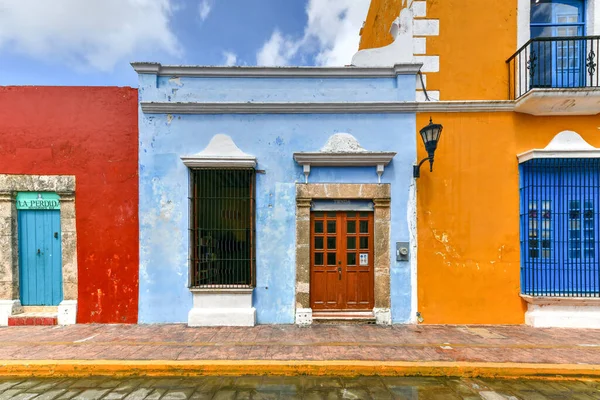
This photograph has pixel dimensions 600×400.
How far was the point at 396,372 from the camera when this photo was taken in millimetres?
4109

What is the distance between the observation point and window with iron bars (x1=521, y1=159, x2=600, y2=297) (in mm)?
5773

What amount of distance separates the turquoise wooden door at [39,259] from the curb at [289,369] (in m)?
1.92

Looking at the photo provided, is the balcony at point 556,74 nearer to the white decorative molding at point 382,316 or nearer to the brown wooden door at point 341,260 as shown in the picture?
the brown wooden door at point 341,260

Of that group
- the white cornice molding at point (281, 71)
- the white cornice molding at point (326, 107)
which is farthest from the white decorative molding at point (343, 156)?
the white cornice molding at point (281, 71)

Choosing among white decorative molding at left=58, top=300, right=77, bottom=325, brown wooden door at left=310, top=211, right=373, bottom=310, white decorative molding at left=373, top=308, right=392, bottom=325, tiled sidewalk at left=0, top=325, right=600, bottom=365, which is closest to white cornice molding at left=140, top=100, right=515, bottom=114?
brown wooden door at left=310, top=211, right=373, bottom=310

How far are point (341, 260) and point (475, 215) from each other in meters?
2.82

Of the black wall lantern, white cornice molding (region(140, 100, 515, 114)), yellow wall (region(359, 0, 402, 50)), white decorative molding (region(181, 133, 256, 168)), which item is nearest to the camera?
the black wall lantern

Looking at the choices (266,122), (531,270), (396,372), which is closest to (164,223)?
(266,122)

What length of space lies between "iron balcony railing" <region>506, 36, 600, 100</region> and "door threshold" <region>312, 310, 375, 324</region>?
17.2 ft

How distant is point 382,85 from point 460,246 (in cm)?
360

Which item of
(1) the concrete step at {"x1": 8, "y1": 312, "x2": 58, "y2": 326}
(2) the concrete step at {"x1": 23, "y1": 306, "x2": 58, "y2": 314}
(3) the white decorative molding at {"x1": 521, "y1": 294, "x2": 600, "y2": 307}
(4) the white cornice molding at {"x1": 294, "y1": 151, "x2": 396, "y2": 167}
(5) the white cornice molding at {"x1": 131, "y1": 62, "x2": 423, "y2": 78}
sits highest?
(5) the white cornice molding at {"x1": 131, "y1": 62, "x2": 423, "y2": 78}

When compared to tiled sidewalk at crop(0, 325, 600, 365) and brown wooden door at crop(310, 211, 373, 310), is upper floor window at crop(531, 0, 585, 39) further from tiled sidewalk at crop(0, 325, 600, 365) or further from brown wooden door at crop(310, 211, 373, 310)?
tiled sidewalk at crop(0, 325, 600, 365)

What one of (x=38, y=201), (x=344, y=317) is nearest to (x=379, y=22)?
(x=344, y=317)

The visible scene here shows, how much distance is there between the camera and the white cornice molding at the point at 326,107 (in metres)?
5.86
